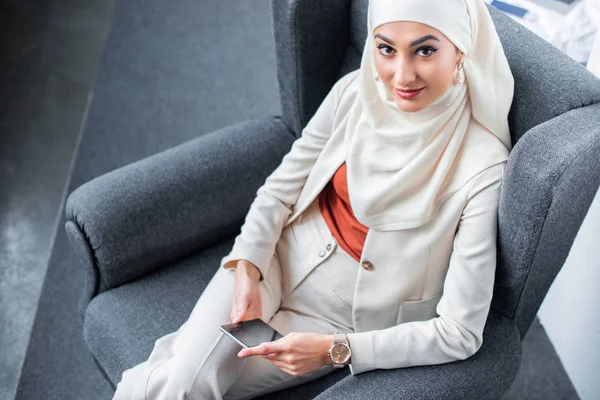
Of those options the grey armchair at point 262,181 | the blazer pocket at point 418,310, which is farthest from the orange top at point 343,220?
the grey armchair at point 262,181

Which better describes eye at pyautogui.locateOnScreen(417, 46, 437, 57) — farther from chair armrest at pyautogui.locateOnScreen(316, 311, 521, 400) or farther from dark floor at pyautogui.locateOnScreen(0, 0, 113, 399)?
dark floor at pyautogui.locateOnScreen(0, 0, 113, 399)

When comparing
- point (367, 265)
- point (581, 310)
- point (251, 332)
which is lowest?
point (581, 310)

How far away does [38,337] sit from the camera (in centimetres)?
230

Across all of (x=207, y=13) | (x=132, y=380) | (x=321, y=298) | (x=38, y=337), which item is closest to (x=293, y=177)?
(x=321, y=298)

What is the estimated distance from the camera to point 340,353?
1549 mm

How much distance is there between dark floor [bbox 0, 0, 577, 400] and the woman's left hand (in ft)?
2.82

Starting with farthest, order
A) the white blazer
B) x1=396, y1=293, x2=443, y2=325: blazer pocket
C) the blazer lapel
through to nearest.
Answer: the blazer lapel, x1=396, y1=293, x2=443, y2=325: blazer pocket, the white blazer

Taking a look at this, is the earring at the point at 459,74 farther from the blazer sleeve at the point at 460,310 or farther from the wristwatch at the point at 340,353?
the wristwatch at the point at 340,353

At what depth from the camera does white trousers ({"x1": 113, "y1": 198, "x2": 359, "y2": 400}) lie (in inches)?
63.2

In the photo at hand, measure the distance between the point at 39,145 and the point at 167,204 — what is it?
3.88 feet

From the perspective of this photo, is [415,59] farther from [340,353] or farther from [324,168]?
[340,353]

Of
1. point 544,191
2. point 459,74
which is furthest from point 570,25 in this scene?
point 544,191

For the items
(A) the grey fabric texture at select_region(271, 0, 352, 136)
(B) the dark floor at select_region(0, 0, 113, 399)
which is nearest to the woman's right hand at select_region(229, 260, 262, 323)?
(A) the grey fabric texture at select_region(271, 0, 352, 136)

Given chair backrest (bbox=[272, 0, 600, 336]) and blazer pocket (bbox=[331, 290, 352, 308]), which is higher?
chair backrest (bbox=[272, 0, 600, 336])
